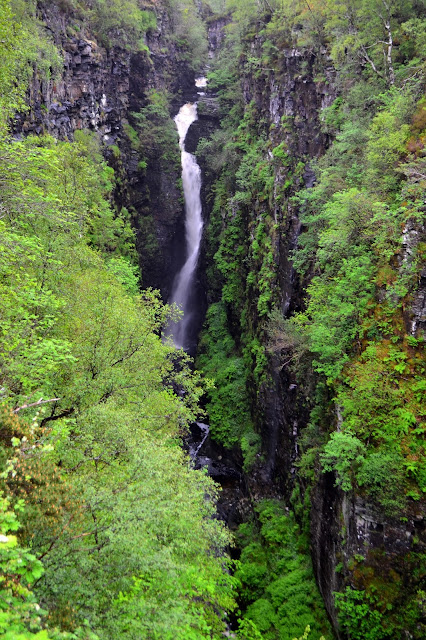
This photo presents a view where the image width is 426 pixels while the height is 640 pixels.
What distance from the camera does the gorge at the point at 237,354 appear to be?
20.5ft

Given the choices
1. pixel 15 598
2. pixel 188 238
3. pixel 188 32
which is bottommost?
pixel 15 598

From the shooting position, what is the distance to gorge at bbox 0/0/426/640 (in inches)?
246

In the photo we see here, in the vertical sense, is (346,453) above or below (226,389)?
above

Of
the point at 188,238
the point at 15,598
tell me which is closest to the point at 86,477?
the point at 15,598

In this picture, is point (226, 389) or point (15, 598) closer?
point (15, 598)

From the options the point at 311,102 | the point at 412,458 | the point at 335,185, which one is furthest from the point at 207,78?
the point at 412,458

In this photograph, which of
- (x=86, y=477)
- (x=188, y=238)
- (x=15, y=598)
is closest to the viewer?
(x=15, y=598)

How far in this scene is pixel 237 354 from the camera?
28.4 meters

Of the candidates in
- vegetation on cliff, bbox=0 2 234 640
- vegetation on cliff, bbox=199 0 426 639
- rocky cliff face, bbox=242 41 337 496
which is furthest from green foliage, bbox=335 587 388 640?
rocky cliff face, bbox=242 41 337 496

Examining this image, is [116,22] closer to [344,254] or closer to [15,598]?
[344,254]

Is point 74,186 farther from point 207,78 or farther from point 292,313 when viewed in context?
point 207,78

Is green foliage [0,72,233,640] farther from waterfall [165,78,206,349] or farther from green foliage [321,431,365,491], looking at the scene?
waterfall [165,78,206,349]

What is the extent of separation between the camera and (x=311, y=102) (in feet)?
72.7

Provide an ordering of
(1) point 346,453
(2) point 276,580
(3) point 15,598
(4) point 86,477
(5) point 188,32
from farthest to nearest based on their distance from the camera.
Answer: (5) point 188,32
(2) point 276,580
(1) point 346,453
(4) point 86,477
(3) point 15,598
